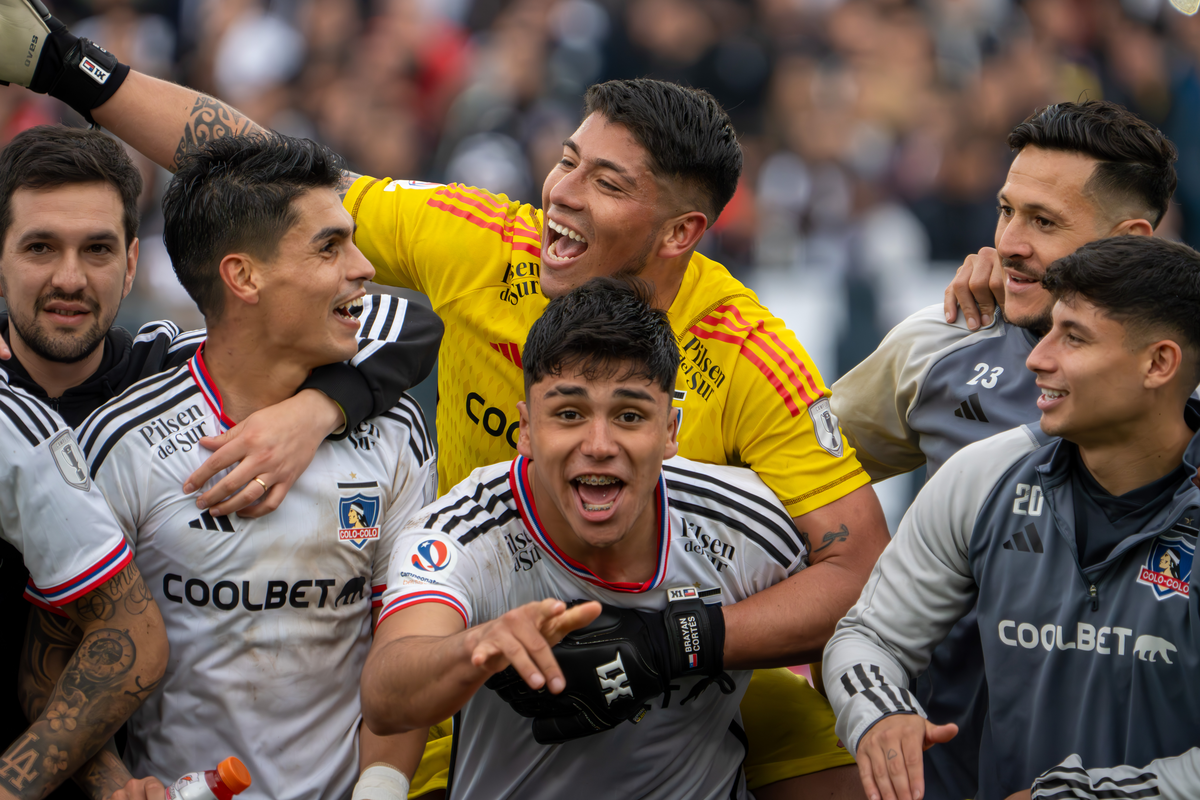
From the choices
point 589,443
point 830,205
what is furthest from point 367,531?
point 830,205

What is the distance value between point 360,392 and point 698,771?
1.39 metres

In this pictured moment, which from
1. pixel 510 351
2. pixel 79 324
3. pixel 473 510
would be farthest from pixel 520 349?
pixel 79 324

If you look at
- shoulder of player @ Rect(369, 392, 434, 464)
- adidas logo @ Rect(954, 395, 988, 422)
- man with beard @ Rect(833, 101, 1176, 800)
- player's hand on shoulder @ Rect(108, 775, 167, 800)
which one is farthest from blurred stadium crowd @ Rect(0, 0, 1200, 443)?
player's hand on shoulder @ Rect(108, 775, 167, 800)

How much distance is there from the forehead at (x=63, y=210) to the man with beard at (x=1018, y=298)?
8.22 ft

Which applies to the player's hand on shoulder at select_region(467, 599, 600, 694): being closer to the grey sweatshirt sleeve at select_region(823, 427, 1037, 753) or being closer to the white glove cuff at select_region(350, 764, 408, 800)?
the white glove cuff at select_region(350, 764, 408, 800)

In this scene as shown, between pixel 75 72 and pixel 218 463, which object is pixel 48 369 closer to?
pixel 218 463

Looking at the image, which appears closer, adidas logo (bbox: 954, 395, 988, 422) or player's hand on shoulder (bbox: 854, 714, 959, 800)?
player's hand on shoulder (bbox: 854, 714, 959, 800)

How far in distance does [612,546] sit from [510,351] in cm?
85

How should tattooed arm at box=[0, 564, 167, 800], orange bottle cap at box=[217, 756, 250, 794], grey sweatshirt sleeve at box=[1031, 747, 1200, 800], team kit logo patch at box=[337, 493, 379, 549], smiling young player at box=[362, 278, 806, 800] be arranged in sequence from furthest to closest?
team kit logo patch at box=[337, 493, 379, 549] < smiling young player at box=[362, 278, 806, 800] < tattooed arm at box=[0, 564, 167, 800] < orange bottle cap at box=[217, 756, 250, 794] < grey sweatshirt sleeve at box=[1031, 747, 1200, 800]

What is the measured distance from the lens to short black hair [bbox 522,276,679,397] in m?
3.11

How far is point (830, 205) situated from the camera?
9.91 meters

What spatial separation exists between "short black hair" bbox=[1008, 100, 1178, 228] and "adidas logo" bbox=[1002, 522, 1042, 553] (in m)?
1.23

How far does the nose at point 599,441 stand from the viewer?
3010mm

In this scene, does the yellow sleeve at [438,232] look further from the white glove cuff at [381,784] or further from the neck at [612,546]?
the white glove cuff at [381,784]
